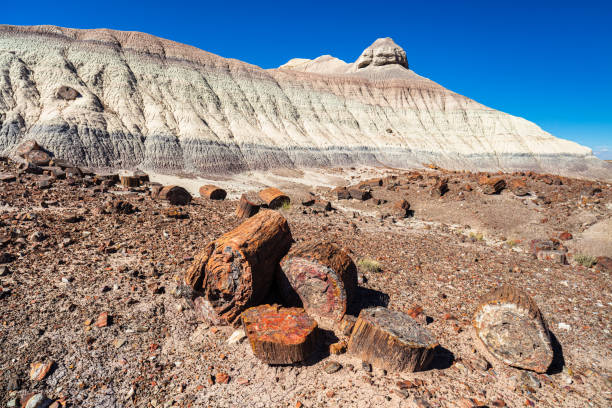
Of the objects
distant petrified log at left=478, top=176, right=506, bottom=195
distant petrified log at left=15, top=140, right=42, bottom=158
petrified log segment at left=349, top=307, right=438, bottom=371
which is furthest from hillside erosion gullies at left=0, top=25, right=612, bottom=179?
petrified log segment at left=349, top=307, right=438, bottom=371

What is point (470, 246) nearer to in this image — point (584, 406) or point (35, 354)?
point (584, 406)

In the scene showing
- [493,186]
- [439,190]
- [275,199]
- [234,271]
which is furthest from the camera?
[439,190]

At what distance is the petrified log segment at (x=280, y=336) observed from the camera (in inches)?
138

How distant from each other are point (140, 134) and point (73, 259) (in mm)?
22946

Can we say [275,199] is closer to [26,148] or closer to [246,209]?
[246,209]

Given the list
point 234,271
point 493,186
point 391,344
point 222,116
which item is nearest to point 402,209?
point 493,186

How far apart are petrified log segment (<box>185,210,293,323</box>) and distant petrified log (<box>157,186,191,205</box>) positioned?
7475 millimetres

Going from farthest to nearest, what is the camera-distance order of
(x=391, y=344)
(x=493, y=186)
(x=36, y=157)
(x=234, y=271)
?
(x=36, y=157), (x=493, y=186), (x=234, y=271), (x=391, y=344)

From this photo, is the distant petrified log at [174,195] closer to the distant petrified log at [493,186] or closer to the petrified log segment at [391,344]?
the petrified log segment at [391,344]

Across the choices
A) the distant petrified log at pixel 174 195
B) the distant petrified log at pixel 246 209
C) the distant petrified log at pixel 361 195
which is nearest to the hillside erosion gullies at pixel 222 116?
the distant petrified log at pixel 361 195

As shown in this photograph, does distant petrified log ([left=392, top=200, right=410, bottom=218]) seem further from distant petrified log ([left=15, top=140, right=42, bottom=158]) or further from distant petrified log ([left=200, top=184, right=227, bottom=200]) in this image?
distant petrified log ([left=15, top=140, right=42, bottom=158])

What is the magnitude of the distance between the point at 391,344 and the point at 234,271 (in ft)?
7.17

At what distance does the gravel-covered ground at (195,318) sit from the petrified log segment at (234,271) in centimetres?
55

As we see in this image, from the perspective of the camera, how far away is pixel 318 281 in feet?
14.6
